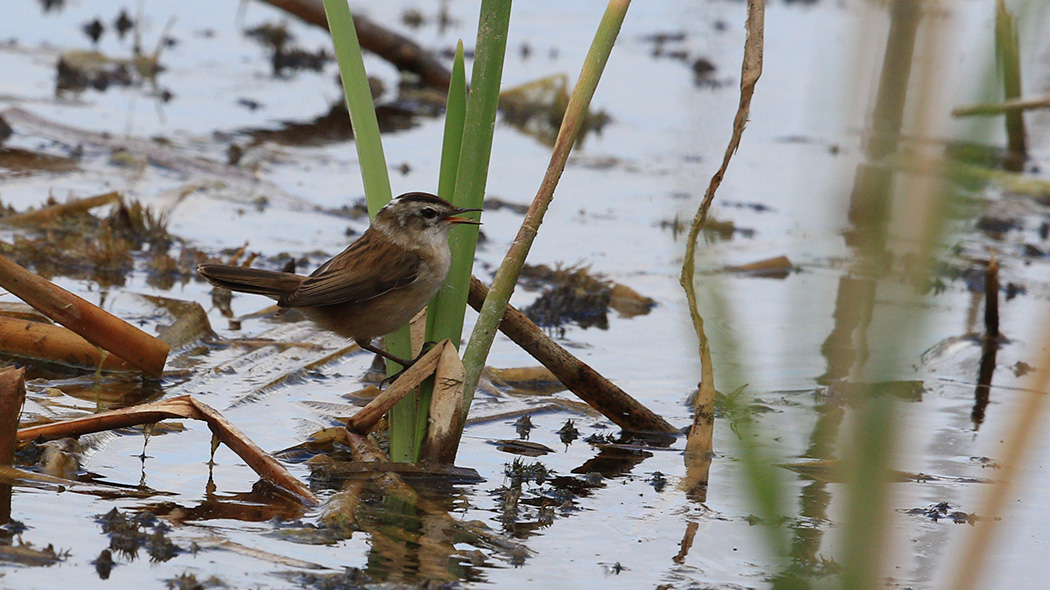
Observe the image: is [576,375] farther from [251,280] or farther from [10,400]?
[10,400]

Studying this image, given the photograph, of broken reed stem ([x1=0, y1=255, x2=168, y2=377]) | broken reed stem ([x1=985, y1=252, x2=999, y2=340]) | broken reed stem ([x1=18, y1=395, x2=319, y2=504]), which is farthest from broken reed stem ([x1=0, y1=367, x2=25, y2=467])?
broken reed stem ([x1=985, y1=252, x2=999, y2=340])

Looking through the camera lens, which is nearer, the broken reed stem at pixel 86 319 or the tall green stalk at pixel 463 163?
the tall green stalk at pixel 463 163

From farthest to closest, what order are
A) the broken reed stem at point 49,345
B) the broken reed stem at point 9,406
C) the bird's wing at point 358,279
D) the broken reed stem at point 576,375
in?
the broken reed stem at point 49,345 < the bird's wing at point 358,279 < the broken reed stem at point 576,375 < the broken reed stem at point 9,406

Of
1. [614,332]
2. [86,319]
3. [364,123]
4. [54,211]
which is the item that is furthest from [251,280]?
[54,211]

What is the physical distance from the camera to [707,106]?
130 cm

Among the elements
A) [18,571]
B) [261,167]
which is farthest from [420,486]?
[261,167]

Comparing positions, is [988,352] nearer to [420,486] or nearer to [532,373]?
[532,373]

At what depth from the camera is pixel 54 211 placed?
765cm

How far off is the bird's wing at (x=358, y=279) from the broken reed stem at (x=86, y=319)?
633mm

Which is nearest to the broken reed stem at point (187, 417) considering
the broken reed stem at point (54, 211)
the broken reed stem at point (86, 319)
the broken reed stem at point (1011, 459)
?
the broken reed stem at point (86, 319)

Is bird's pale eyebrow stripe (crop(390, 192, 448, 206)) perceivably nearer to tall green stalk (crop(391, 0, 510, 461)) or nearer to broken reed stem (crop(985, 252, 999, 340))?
tall green stalk (crop(391, 0, 510, 461))

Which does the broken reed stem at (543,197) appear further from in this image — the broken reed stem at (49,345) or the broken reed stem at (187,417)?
the broken reed stem at (49,345)

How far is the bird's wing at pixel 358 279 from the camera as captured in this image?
4886 mm

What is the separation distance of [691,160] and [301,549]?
8.25 ft
